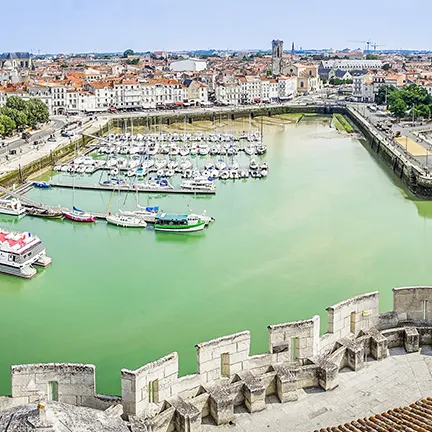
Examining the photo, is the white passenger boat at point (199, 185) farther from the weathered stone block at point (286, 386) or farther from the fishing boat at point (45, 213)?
the weathered stone block at point (286, 386)

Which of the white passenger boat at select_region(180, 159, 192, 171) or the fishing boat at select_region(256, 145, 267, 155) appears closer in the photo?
the white passenger boat at select_region(180, 159, 192, 171)

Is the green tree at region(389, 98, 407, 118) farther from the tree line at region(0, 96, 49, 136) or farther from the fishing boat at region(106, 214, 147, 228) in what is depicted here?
the fishing boat at region(106, 214, 147, 228)

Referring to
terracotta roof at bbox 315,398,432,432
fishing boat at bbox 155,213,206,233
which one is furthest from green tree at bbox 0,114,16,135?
terracotta roof at bbox 315,398,432,432

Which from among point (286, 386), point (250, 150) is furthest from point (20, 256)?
point (250, 150)

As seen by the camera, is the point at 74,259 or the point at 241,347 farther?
the point at 74,259

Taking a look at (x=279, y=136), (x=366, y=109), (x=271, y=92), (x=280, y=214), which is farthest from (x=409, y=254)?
(x=271, y=92)

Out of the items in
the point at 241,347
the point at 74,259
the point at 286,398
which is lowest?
the point at 74,259

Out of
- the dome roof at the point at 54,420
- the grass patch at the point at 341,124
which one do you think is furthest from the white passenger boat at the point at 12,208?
the grass patch at the point at 341,124

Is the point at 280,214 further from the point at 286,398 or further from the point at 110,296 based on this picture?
the point at 286,398
